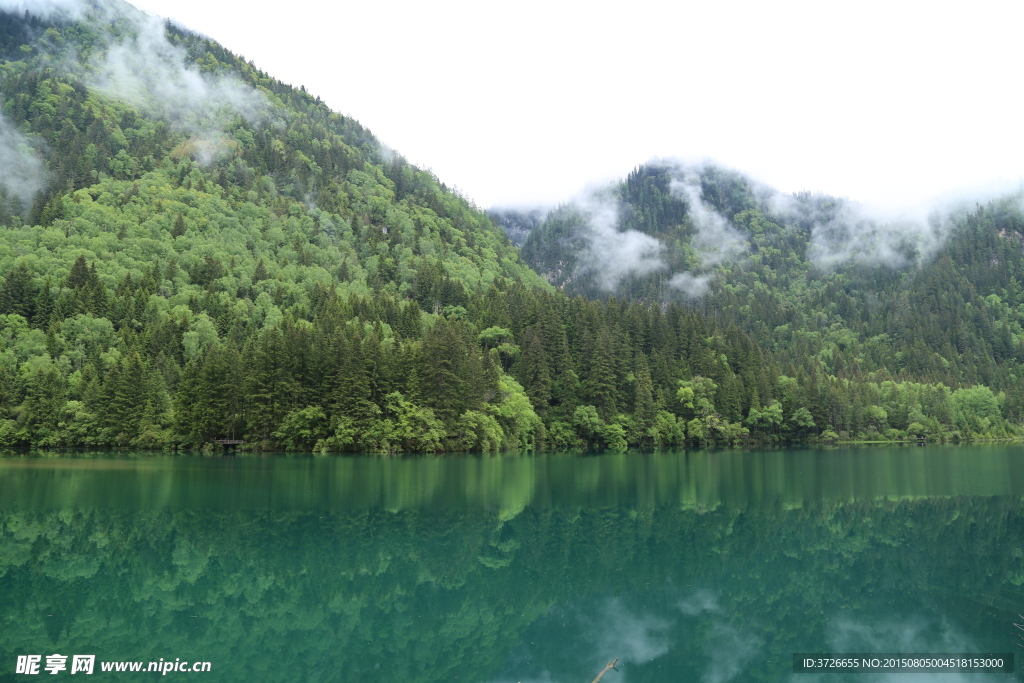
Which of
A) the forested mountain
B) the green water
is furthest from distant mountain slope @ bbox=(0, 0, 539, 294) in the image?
the green water

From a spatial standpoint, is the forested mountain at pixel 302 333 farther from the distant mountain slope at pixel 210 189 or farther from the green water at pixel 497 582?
the green water at pixel 497 582

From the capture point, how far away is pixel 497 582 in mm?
22203

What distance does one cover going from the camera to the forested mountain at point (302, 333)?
93875 millimetres

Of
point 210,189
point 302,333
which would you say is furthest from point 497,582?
point 210,189

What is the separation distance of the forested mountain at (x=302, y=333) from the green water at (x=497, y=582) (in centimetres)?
5311

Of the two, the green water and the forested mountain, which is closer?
the green water

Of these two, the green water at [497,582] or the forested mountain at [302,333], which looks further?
the forested mountain at [302,333]

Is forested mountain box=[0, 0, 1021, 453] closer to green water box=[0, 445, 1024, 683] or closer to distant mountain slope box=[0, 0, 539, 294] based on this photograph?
distant mountain slope box=[0, 0, 539, 294]

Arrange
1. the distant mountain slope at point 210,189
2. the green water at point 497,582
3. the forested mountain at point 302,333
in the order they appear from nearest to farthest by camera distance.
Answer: the green water at point 497,582 < the forested mountain at point 302,333 < the distant mountain slope at point 210,189

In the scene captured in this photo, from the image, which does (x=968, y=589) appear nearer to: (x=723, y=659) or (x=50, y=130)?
(x=723, y=659)

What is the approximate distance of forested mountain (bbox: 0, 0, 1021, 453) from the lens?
3696 inches

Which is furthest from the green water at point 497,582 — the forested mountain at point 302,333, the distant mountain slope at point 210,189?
the distant mountain slope at point 210,189

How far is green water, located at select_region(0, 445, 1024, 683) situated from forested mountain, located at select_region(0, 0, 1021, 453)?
53.1 m

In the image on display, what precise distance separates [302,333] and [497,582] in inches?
3191
